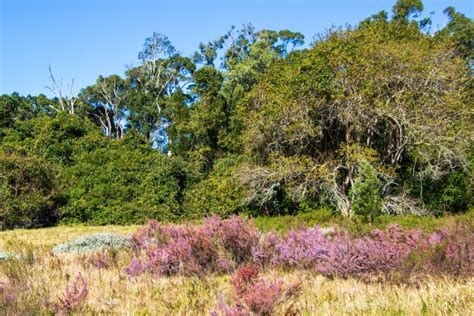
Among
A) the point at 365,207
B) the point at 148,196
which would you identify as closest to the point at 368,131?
the point at 365,207

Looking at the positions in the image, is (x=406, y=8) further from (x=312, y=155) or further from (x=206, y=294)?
(x=206, y=294)

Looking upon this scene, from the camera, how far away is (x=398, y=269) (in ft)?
15.8

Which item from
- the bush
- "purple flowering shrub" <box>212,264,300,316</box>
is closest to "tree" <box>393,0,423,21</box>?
the bush

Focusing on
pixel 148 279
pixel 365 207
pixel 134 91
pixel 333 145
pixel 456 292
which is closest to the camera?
pixel 456 292

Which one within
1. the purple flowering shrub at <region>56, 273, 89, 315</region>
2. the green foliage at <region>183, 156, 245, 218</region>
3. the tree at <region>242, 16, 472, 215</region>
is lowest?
the purple flowering shrub at <region>56, 273, 89, 315</region>

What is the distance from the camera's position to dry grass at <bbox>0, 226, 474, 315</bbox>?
364 centimetres

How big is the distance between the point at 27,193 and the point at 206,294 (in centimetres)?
1595

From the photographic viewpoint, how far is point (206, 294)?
4402 mm

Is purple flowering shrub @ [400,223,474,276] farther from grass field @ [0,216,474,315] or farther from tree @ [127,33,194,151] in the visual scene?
tree @ [127,33,194,151]

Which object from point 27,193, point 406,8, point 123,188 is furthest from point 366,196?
point 406,8

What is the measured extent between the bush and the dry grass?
13.1 m

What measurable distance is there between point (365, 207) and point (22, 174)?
551 inches

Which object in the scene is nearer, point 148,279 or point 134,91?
point 148,279

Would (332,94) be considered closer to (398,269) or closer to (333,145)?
(333,145)
